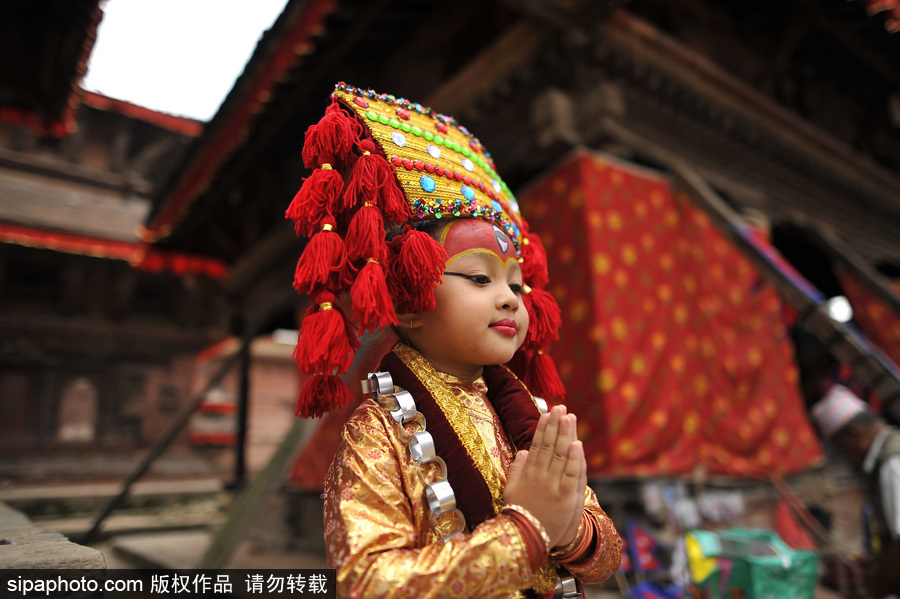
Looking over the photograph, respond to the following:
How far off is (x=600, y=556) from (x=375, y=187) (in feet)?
3.04

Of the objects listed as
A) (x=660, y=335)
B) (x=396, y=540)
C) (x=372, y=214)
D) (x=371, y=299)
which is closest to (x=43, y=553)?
(x=396, y=540)

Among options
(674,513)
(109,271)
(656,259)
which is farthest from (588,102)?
(109,271)

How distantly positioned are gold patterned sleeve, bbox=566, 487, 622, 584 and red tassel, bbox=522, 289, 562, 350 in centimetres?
43

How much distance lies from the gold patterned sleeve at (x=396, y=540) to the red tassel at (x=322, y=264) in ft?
1.00

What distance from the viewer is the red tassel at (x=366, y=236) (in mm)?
1140

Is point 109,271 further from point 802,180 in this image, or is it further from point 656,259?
point 802,180

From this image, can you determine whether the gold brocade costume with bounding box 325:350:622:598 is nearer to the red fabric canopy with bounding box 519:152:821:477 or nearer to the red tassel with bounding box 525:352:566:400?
the red tassel with bounding box 525:352:566:400

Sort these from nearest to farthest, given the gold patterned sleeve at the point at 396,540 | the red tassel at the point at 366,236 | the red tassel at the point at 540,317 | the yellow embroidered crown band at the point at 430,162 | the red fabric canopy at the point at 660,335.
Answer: the gold patterned sleeve at the point at 396,540, the red tassel at the point at 366,236, the yellow embroidered crown band at the point at 430,162, the red tassel at the point at 540,317, the red fabric canopy at the point at 660,335

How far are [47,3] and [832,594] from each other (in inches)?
214

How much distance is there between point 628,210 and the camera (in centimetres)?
358

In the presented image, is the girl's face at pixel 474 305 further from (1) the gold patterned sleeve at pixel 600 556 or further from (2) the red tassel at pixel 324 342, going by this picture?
(1) the gold patterned sleeve at pixel 600 556

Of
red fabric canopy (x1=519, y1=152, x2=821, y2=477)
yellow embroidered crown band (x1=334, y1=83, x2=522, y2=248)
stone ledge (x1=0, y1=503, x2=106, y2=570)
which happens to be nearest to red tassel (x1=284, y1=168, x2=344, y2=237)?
yellow embroidered crown band (x1=334, y1=83, x2=522, y2=248)

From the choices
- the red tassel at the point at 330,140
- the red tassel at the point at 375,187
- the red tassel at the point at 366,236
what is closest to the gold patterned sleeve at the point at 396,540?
the red tassel at the point at 366,236

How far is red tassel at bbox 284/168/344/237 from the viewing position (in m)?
1.17
